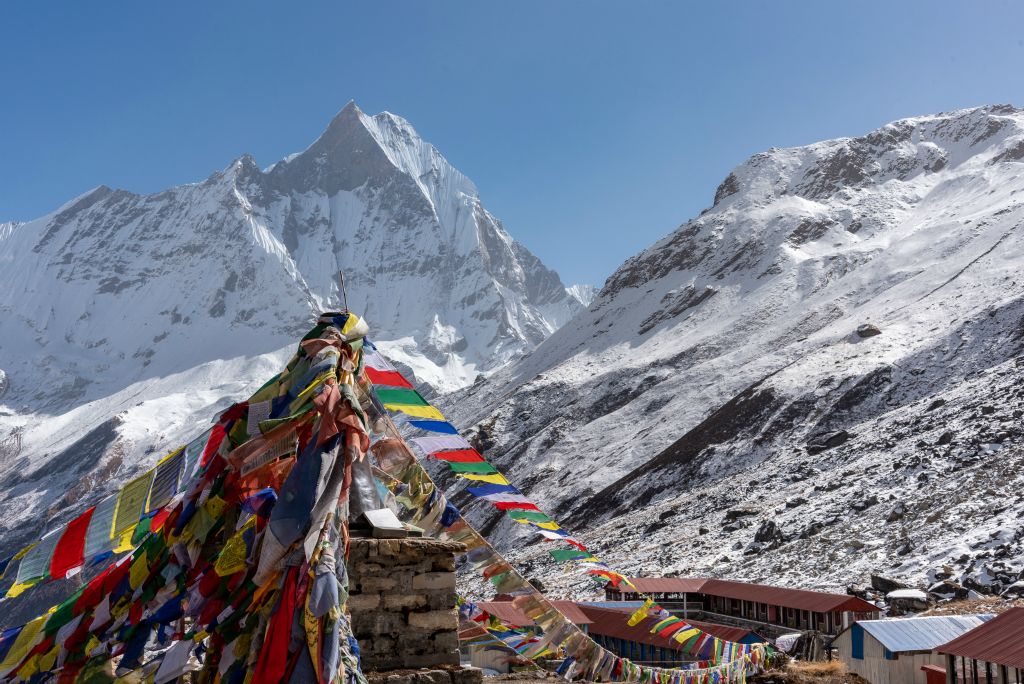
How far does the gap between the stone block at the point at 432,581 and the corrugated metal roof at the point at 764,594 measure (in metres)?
17.9

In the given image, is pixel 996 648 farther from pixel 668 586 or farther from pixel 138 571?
pixel 668 586

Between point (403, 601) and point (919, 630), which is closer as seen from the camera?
point (403, 601)

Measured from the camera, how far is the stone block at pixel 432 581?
303 inches

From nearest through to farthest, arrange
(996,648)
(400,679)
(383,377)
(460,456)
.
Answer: (400,679), (383,377), (460,456), (996,648)

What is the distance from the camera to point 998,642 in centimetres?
1550

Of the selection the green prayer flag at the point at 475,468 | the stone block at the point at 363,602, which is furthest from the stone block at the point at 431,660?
the green prayer flag at the point at 475,468

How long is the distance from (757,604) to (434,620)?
31694 millimetres

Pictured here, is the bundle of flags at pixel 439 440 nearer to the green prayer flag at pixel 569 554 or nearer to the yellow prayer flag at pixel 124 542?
the green prayer flag at pixel 569 554

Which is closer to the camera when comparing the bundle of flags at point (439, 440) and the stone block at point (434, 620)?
the stone block at point (434, 620)

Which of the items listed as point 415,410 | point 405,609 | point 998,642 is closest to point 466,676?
point 405,609

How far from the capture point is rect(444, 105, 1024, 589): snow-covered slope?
45250mm

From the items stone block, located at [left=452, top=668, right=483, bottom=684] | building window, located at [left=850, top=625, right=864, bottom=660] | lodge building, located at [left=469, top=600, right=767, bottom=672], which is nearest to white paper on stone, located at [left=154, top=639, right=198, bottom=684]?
stone block, located at [left=452, top=668, right=483, bottom=684]

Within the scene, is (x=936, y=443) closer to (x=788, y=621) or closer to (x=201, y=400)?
(x=788, y=621)

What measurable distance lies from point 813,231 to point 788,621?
103300mm
